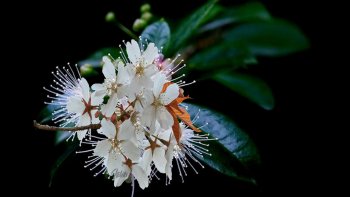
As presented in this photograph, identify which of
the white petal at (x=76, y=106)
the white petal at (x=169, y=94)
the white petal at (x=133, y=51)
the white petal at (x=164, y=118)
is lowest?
the white petal at (x=164, y=118)

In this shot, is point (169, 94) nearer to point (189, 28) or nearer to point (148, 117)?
point (148, 117)

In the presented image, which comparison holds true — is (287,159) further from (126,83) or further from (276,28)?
(126,83)

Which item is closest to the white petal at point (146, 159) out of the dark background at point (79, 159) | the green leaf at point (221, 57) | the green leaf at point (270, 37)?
the green leaf at point (221, 57)

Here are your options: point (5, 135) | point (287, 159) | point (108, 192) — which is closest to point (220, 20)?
point (287, 159)

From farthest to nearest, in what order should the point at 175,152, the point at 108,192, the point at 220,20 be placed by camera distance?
the point at 220,20
the point at 108,192
the point at 175,152

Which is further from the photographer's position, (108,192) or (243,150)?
(108,192)

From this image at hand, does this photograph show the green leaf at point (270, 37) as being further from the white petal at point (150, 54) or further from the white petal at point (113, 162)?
the white petal at point (113, 162)

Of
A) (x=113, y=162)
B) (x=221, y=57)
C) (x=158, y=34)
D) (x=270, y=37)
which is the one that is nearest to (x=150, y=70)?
(x=113, y=162)
